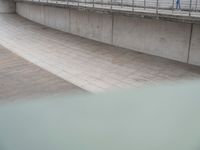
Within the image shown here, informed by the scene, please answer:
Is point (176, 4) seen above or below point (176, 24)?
above

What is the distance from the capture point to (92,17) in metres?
10.5

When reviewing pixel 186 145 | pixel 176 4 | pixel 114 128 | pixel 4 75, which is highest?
pixel 176 4

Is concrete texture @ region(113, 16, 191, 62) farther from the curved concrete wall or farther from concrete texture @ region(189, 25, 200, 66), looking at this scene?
concrete texture @ region(189, 25, 200, 66)

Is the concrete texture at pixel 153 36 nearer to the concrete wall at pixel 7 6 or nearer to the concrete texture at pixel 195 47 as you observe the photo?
the concrete texture at pixel 195 47

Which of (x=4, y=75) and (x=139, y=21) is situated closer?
(x=4, y=75)

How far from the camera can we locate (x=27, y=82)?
6508mm

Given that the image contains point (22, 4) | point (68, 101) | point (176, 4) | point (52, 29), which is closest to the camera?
point (68, 101)

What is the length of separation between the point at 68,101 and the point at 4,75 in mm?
5625

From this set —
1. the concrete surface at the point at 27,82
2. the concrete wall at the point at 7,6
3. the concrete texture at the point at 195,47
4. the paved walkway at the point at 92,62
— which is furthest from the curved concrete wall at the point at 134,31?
the concrete wall at the point at 7,6

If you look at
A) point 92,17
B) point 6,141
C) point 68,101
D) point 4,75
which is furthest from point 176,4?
point 6,141

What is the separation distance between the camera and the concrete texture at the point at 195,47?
7012mm

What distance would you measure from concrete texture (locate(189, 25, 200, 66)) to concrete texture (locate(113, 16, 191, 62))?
0.16 metres

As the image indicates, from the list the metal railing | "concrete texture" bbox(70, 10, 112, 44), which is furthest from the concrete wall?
the metal railing

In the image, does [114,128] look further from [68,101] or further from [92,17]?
[92,17]
